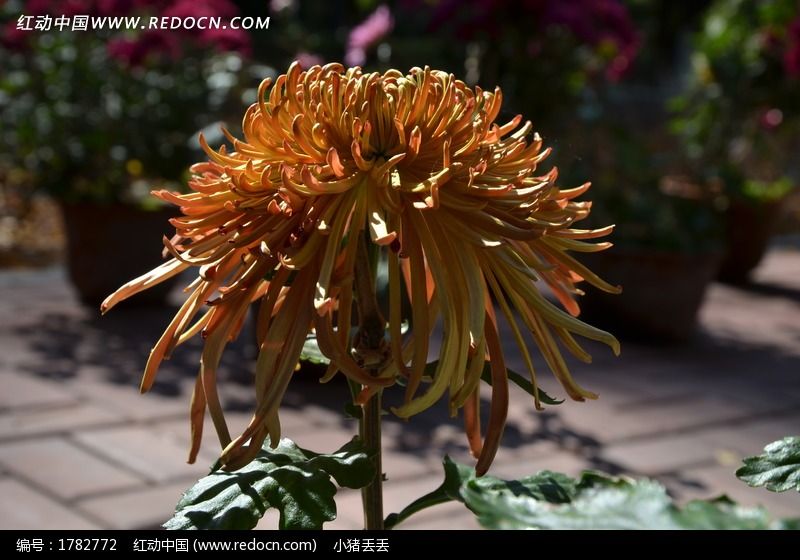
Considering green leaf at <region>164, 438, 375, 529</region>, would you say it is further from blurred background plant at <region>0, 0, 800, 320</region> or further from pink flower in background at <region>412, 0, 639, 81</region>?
pink flower in background at <region>412, 0, 639, 81</region>

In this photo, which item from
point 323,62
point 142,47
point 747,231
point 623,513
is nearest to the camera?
point 623,513

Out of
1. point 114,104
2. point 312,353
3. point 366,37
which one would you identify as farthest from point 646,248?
point 312,353

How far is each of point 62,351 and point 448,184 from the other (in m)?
3.73

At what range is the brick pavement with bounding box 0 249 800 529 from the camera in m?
2.89

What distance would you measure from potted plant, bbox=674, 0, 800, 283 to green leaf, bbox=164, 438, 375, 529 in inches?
219

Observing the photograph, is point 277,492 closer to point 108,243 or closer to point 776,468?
point 776,468

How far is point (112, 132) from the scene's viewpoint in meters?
A: 4.85

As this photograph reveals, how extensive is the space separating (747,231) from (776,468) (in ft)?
18.4

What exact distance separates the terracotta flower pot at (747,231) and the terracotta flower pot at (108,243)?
A: 3048 millimetres

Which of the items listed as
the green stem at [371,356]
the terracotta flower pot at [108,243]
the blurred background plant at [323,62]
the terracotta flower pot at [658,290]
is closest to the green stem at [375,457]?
the green stem at [371,356]

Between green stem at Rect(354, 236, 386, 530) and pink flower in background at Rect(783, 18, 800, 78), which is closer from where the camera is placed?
green stem at Rect(354, 236, 386, 530)

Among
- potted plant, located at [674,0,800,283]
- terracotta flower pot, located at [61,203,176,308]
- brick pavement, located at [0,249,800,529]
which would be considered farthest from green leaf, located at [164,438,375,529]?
potted plant, located at [674,0,800,283]

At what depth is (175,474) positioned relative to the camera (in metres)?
3.04

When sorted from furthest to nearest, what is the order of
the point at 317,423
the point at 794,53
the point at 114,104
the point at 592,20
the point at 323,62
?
1. the point at 794,53
2. the point at 592,20
3. the point at 114,104
4. the point at 323,62
5. the point at 317,423
